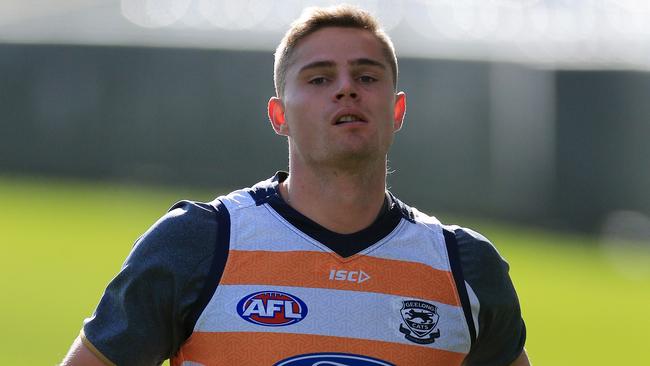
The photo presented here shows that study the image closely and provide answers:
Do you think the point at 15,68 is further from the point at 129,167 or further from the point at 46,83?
the point at 129,167

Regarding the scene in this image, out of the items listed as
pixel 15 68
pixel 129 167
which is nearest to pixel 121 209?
pixel 129 167

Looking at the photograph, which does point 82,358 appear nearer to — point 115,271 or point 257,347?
point 257,347

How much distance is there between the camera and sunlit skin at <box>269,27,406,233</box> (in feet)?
14.0

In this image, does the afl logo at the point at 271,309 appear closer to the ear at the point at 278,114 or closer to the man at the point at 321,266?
the man at the point at 321,266

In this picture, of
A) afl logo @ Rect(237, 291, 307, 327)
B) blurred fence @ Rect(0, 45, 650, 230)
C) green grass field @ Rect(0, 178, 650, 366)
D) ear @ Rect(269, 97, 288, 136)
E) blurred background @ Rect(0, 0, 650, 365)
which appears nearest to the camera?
afl logo @ Rect(237, 291, 307, 327)

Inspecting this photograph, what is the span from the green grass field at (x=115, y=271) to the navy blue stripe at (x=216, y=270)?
18.9 ft

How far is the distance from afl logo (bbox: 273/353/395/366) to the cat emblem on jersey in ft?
0.38

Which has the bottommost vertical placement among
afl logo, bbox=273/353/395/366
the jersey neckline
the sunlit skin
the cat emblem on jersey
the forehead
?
afl logo, bbox=273/353/395/366

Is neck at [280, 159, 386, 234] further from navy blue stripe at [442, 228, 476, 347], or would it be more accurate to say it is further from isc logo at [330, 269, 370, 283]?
navy blue stripe at [442, 228, 476, 347]

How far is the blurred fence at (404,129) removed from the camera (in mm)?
19953

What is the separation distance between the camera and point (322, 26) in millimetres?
4426

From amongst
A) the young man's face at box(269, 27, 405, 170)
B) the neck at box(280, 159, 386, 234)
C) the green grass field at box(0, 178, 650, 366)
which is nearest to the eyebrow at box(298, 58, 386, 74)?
the young man's face at box(269, 27, 405, 170)

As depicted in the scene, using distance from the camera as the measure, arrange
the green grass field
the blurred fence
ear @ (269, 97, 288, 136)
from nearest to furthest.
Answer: ear @ (269, 97, 288, 136)
the green grass field
the blurred fence

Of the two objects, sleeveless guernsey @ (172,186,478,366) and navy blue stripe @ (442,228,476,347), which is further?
navy blue stripe @ (442,228,476,347)
